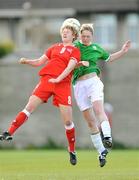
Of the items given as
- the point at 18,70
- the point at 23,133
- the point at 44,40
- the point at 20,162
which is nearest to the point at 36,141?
the point at 23,133

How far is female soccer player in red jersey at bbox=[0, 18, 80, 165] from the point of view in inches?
566

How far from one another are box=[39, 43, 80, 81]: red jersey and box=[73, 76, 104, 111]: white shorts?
0.60 m

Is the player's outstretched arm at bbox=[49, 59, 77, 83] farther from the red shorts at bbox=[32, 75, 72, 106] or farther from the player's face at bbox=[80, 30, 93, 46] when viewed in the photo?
the player's face at bbox=[80, 30, 93, 46]

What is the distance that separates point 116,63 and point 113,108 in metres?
1.75

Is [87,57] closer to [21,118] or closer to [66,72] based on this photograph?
[66,72]

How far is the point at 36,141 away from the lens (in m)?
34.8

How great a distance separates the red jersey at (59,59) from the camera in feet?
47.7

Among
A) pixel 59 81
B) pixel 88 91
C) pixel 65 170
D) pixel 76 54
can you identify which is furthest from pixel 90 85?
pixel 65 170

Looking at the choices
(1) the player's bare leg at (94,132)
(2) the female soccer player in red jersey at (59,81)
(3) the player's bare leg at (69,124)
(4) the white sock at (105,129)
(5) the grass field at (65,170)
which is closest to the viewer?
(5) the grass field at (65,170)

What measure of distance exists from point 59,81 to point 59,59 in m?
0.50

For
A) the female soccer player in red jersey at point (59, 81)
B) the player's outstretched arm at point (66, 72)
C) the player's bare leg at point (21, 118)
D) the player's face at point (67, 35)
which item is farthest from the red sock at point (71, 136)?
the player's face at point (67, 35)

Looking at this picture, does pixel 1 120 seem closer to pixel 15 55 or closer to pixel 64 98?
pixel 15 55

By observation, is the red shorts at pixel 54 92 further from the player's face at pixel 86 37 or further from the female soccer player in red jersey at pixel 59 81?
the player's face at pixel 86 37

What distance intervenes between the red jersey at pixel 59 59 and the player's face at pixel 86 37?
428mm
